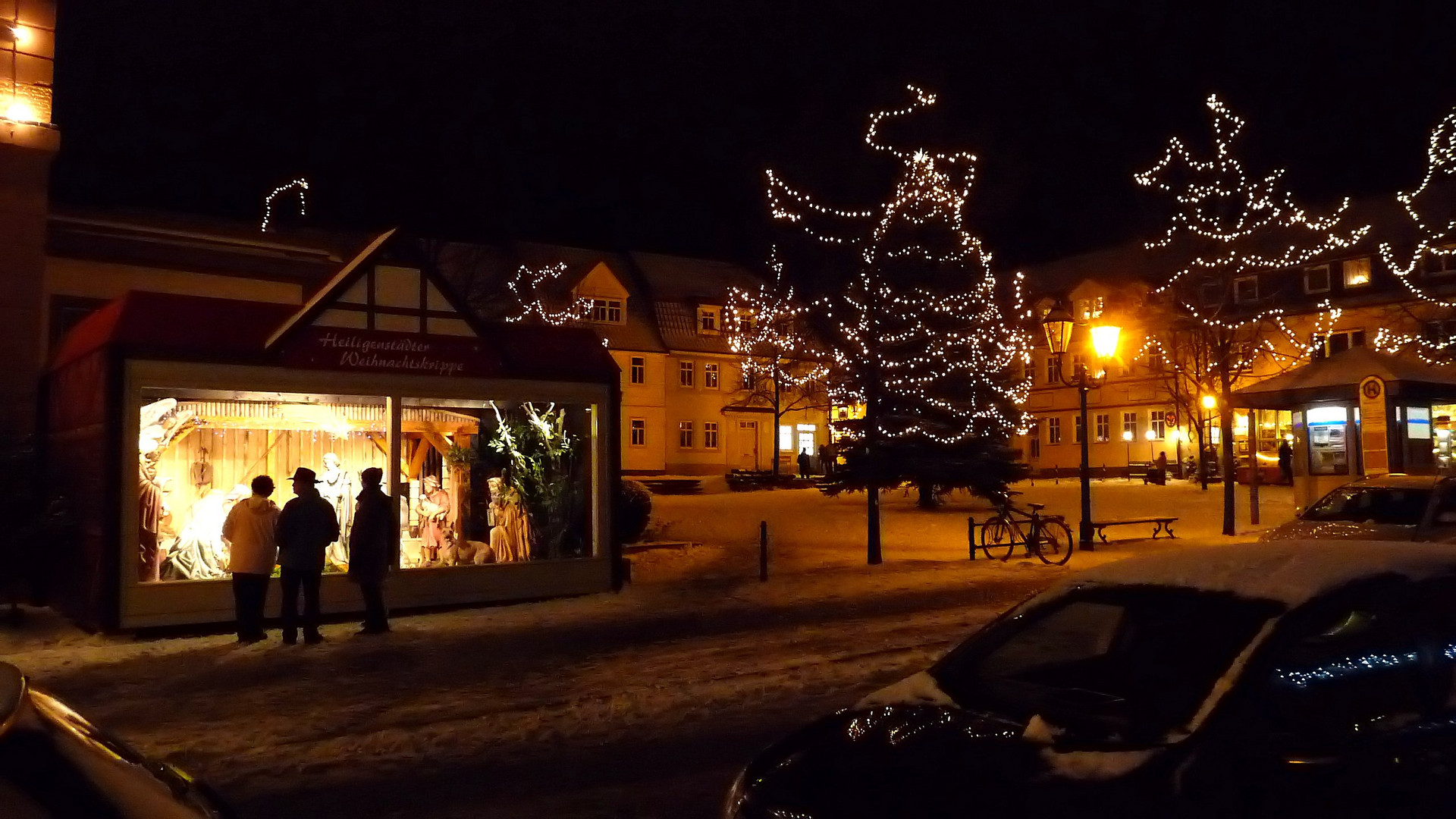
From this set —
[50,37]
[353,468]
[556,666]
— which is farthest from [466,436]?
[50,37]

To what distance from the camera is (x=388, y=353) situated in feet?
47.5

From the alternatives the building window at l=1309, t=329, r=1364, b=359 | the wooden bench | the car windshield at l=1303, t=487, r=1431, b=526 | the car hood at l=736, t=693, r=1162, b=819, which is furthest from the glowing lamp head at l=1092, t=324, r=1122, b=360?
the building window at l=1309, t=329, r=1364, b=359

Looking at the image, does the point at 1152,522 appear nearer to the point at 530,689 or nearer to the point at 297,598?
the point at 530,689

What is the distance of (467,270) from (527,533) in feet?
94.6


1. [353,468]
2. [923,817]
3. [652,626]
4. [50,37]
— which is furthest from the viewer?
[50,37]

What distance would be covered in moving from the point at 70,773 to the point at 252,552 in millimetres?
10248

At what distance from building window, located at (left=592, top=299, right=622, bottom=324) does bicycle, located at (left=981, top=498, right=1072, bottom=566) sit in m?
30.1

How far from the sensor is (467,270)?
141ft

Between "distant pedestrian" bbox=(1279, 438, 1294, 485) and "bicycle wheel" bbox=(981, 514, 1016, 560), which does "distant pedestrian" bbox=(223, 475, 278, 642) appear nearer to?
"bicycle wheel" bbox=(981, 514, 1016, 560)

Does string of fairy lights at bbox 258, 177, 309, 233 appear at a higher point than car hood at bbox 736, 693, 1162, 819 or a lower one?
higher

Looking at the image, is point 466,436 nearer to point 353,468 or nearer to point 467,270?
point 353,468

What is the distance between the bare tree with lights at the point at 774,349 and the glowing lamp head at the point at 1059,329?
12.9m

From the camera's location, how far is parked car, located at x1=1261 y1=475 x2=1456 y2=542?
13.1 meters

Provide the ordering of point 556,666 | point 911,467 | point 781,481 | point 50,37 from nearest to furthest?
point 556,666
point 50,37
point 911,467
point 781,481
